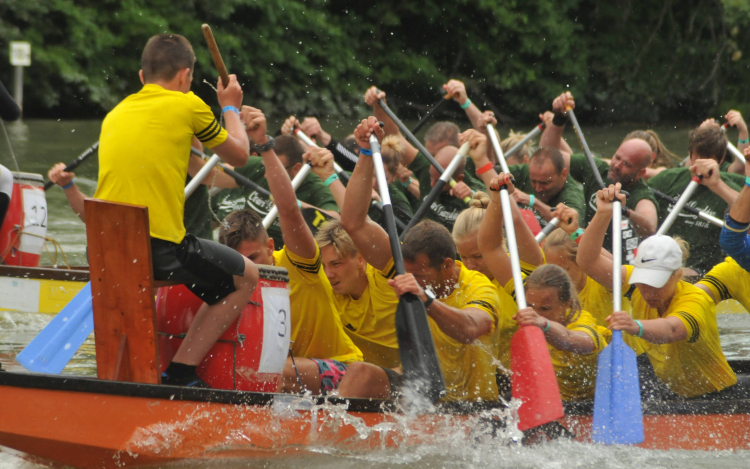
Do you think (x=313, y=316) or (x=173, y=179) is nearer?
(x=173, y=179)

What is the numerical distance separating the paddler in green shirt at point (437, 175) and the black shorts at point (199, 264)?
230 cm

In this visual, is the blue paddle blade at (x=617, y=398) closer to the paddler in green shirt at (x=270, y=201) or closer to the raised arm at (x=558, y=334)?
the raised arm at (x=558, y=334)

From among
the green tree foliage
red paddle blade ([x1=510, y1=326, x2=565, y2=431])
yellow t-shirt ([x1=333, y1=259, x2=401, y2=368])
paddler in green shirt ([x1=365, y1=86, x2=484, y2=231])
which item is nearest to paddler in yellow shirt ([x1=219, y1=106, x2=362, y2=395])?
yellow t-shirt ([x1=333, y1=259, x2=401, y2=368])

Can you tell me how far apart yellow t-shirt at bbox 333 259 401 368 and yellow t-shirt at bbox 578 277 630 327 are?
3.26 feet

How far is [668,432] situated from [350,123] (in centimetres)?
1311

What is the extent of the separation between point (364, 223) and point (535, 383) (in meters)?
0.90

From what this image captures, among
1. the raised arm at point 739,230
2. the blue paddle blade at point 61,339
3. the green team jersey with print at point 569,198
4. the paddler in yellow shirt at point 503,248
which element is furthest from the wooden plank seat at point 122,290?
the green team jersey with print at point 569,198

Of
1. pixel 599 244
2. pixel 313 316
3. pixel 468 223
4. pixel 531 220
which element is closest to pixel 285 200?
pixel 313 316

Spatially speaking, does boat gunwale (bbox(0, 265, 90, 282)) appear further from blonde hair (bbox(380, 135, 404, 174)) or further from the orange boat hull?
the orange boat hull

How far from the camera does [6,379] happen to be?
2627 mm

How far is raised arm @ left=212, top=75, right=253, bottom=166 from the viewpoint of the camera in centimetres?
298

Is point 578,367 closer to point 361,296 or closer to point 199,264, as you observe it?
point 361,296

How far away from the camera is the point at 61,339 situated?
9.84ft

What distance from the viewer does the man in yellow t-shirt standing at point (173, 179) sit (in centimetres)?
278
